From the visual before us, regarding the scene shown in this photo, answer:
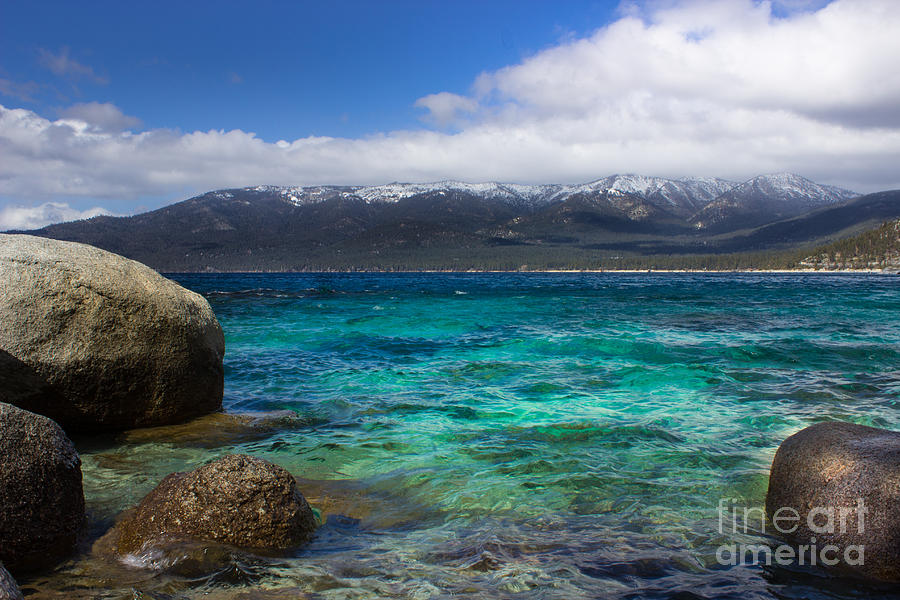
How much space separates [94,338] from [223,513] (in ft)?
13.5

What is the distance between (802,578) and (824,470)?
1175 millimetres

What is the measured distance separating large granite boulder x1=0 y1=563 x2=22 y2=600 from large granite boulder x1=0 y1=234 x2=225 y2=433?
4.87 m

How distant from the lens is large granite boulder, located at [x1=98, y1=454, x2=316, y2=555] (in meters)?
4.75

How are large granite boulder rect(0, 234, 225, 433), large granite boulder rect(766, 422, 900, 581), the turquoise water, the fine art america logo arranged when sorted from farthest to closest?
large granite boulder rect(0, 234, 225, 433), the fine art america logo, large granite boulder rect(766, 422, 900, 581), the turquoise water

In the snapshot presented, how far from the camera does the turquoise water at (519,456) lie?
4.38m

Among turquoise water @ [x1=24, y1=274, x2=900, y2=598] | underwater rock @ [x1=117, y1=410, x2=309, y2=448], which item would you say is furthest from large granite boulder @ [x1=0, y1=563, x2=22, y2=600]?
underwater rock @ [x1=117, y1=410, x2=309, y2=448]

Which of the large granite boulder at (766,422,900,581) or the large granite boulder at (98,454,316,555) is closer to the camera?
the large granite boulder at (766,422,900,581)

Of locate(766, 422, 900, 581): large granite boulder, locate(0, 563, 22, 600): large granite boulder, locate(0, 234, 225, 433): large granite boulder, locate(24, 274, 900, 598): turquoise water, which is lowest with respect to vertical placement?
locate(24, 274, 900, 598): turquoise water

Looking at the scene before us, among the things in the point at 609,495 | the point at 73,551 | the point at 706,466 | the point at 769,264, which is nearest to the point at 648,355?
the point at 706,466

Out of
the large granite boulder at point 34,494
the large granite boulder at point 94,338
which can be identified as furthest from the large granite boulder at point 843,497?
the large granite boulder at point 94,338

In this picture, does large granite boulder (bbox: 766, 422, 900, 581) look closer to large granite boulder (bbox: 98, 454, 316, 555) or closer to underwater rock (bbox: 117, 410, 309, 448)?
large granite boulder (bbox: 98, 454, 316, 555)

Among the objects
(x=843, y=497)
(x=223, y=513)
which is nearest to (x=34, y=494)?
(x=223, y=513)

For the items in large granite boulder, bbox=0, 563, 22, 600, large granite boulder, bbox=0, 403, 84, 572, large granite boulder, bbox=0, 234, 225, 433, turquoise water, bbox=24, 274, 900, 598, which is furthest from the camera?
large granite boulder, bbox=0, 234, 225, 433

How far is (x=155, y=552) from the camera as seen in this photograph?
15.0 feet
